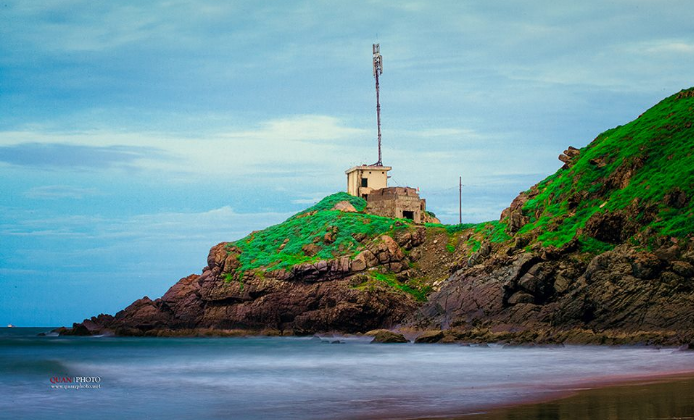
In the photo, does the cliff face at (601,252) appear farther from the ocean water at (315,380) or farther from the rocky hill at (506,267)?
the ocean water at (315,380)

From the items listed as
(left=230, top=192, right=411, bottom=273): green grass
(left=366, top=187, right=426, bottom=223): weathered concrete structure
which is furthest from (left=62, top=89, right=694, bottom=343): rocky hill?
(left=366, top=187, right=426, bottom=223): weathered concrete structure

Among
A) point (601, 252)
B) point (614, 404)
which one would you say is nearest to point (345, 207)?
point (601, 252)

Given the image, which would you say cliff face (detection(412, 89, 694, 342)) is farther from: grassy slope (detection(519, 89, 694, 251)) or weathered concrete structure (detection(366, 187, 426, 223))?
weathered concrete structure (detection(366, 187, 426, 223))

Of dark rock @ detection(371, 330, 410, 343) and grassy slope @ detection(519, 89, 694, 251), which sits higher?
grassy slope @ detection(519, 89, 694, 251)

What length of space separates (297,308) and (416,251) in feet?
50.9

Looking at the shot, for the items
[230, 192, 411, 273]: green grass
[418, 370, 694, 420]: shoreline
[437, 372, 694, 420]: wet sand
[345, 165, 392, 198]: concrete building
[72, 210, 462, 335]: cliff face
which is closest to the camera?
[437, 372, 694, 420]: wet sand

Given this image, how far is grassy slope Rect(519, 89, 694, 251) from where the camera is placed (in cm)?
5494

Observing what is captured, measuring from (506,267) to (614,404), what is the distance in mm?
41145

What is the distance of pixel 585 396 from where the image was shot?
2252cm

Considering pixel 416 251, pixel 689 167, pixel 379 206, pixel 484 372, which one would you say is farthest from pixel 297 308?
pixel 484 372

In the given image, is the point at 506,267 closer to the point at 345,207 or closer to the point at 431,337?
the point at 431,337

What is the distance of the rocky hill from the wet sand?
2014 cm

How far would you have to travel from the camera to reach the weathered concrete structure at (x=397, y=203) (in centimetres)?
10038

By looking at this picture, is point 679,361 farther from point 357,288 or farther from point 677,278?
point 357,288
